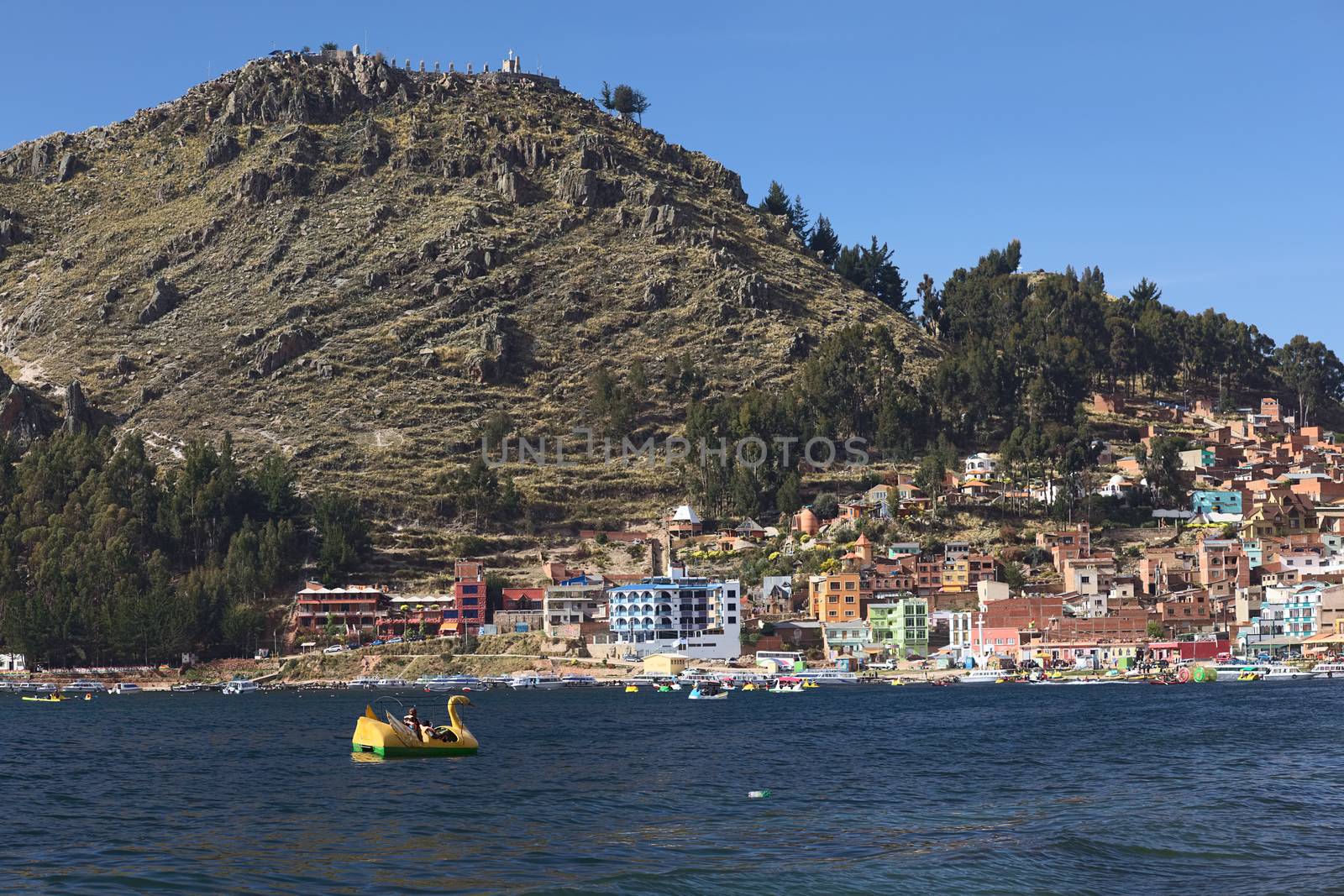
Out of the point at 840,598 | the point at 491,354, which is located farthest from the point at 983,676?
the point at 491,354

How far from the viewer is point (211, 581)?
14362cm

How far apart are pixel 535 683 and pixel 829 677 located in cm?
2264

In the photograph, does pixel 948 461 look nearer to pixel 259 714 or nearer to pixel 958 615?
pixel 958 615

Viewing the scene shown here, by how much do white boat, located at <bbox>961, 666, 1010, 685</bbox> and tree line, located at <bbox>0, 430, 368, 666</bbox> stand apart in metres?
56.0

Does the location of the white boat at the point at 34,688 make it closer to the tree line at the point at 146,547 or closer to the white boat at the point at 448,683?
the tree line at the point at 146,547

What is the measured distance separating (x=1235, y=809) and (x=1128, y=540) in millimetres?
109610

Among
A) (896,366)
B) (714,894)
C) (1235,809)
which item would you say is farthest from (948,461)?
(714,894)

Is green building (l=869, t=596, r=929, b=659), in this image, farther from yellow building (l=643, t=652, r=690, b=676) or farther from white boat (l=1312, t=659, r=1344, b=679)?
white boat (l=1312, t=659, r=1344, b=679)

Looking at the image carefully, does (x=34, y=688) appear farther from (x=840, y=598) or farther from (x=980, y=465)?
(x=980, y=465)

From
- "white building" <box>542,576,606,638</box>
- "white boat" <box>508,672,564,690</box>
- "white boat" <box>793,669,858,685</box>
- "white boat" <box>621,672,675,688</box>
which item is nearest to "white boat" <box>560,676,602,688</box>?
"white boat" <box>508,672,564,690</box>

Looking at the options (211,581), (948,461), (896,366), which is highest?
(896,366)

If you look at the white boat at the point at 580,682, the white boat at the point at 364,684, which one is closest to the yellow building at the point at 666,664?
the white boat at the point at 580,682

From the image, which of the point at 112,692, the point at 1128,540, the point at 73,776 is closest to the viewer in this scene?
A: the point at 73,776

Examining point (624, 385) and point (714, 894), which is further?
point (624, 385)
